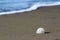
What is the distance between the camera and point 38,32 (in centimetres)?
197

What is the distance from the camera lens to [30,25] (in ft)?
7.59

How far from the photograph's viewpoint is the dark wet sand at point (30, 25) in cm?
193

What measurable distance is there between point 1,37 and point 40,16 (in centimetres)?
85

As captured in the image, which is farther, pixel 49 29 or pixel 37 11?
pixel 37 11

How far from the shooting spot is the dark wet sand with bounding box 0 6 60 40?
6.32 ft

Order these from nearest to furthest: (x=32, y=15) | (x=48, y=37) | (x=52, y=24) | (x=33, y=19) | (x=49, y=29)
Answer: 1. (x=48, y=37)
2. (x=49, y=29)
3. (x=52, y=24)
4. (x=33, y=19)
5. (x=32, y=15)

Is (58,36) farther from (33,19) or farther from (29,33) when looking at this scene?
(33,19)

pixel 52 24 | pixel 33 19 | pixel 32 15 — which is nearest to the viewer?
pixel 52 24

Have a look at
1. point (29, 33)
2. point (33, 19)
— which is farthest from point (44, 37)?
point (33, 19)

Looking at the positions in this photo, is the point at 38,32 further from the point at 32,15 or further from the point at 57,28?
the point at 32,15

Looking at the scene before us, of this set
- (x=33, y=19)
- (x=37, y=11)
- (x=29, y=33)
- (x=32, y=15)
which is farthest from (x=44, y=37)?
(x=37, y=11)

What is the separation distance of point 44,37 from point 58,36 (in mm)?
137

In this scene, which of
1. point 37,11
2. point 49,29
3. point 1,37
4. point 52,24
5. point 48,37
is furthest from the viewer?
point 37,11

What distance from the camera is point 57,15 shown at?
8.72 feet
